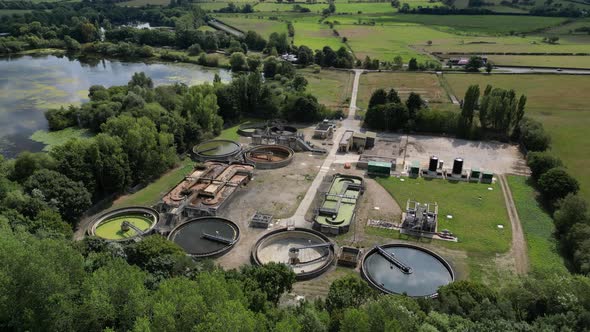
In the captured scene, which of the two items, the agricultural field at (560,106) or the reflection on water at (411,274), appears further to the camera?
the agricultural field at (560,106)

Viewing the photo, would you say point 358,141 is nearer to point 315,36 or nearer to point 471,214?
point 471,214

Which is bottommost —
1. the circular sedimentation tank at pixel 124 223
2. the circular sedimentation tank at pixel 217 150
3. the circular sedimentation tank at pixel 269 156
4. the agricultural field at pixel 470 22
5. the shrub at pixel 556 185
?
the circular sedimentation tank at pixel 124 223

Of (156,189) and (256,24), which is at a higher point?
(256,24)

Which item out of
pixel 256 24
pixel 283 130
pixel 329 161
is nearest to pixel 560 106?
pixel 329 161

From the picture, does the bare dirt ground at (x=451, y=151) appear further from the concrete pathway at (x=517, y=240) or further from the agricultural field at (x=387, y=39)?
the agricultural field at (x=387, y=39)

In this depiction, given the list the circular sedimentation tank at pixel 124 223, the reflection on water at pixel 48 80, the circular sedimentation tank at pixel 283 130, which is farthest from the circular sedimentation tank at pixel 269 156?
the reflection on water at pixel 48 80

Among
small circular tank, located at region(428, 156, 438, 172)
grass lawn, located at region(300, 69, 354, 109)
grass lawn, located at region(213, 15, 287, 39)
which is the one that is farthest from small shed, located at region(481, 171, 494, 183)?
grass lawn, located at region(213, 15, 287, 39)
